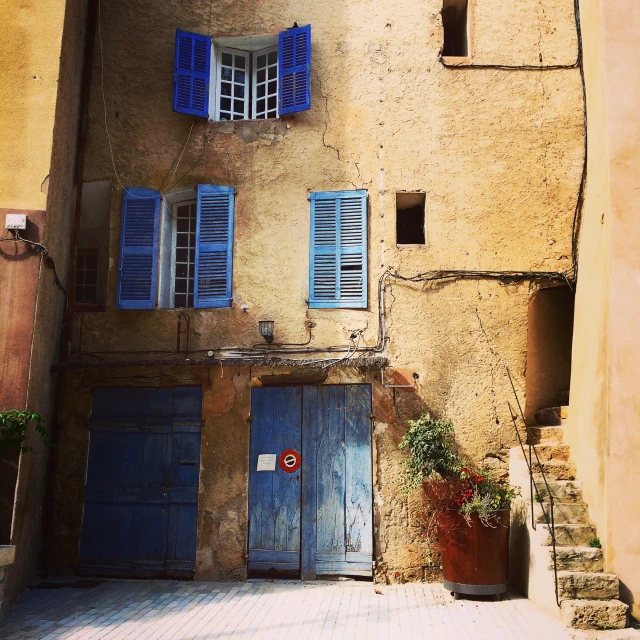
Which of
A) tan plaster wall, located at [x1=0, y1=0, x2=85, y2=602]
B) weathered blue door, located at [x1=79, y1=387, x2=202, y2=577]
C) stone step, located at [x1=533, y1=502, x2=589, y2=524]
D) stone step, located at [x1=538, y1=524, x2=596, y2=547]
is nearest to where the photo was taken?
stone step, located at [x1=538, y1=524, x2=596, y2=547]

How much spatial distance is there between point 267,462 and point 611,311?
4.37 meters

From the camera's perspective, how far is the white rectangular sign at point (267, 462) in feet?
28.2

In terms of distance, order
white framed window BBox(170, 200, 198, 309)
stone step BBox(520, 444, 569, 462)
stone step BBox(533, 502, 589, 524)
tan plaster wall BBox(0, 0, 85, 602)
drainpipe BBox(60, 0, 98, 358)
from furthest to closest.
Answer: white framed window BBox(170, 200, 198, 309), drainpipe BBox(60, 0, 98, 358), stone step BBox(520, 444, 569, 462), tan plaster wall BBox(0, 0, 85, 602), stone step BBox(533, 502, 589, 524)

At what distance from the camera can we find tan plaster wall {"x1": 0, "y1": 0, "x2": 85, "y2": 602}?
25.4 feet

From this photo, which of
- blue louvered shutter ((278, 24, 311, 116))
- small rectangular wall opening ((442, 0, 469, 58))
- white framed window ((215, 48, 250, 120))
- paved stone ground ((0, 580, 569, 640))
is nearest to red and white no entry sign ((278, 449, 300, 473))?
paved stone ground ((0, 580, 569, 640))

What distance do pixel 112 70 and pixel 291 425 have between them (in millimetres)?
5536

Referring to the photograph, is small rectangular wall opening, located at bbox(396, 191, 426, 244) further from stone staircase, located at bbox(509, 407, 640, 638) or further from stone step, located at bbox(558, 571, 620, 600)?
stone step, located at bbox(558, 571, 620, 600)

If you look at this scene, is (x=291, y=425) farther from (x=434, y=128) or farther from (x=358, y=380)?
(x=434, y=128)

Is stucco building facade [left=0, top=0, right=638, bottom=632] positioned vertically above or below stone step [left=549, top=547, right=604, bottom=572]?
above

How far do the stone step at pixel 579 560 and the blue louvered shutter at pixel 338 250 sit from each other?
146 inches

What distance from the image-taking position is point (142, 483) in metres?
8.76

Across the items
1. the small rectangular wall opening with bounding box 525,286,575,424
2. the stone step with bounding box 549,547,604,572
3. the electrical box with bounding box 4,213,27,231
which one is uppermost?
the electrical box with bounding box 4,213,27,231

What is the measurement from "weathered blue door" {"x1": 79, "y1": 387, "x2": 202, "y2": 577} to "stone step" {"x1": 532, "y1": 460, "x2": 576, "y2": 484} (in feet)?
13.4

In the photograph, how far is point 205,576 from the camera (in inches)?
331
